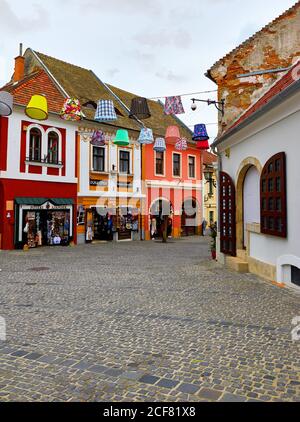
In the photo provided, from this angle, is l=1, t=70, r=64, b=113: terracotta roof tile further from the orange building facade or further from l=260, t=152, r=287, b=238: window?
l=260, t=152, r=287, b=238: window

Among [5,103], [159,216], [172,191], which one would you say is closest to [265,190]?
[5,103]

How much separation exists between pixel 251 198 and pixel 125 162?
14219 mm

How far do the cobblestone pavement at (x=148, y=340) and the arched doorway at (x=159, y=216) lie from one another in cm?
1601

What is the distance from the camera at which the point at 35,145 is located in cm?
1870

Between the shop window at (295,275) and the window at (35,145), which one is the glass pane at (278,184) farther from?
the window at (35,145)

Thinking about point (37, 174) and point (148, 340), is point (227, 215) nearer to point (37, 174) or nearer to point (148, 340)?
point (148, 340)

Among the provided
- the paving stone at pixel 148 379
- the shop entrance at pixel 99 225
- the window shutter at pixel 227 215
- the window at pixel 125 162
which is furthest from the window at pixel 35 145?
the paving stone at pixel 148 379

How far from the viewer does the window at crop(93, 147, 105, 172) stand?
71.4ft

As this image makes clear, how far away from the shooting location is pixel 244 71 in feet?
39.3

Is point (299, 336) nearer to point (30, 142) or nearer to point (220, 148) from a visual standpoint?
point (220, 148)

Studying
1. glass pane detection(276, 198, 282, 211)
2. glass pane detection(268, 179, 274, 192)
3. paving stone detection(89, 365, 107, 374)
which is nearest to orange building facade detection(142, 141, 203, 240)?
glass pane detection(268, 179, 274, 192)

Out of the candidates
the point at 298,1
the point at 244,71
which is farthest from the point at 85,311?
the point at 298,1

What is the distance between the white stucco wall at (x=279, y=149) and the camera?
769 cm
